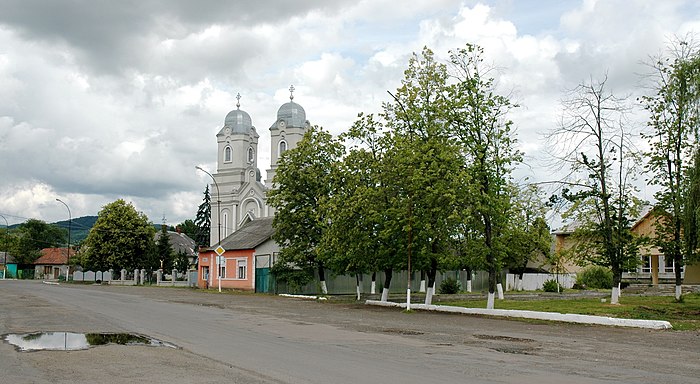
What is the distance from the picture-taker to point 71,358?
40.7ft

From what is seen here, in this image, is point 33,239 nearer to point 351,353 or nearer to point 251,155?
point 251,155

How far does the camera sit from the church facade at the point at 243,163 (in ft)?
309

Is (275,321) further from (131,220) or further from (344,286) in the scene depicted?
(131,220)

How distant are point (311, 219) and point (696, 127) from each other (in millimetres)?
24591

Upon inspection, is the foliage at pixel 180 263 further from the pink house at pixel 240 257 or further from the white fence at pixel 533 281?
the white fence at pixel 533 281

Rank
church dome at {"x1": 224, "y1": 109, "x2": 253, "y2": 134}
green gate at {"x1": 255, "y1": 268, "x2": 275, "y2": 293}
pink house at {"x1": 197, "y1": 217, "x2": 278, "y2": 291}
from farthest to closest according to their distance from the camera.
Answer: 1. church dome at {"x1": 224, "y1": 109, "x2": 253, "y2": 134}
2. pink house at {"x1": 197, "y1": 217, "x2": 278, "y2": 291}
3. green gate at {"x1": 255, "y1": 268, "x2": 275, "y2": 293}

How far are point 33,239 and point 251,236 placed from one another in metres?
99.3

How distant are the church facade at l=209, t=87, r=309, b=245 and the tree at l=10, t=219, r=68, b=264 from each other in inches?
1886

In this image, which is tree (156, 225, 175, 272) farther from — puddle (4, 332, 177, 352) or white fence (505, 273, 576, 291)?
puddle (4, 332, 177, 352)

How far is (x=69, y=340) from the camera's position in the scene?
15.2 m

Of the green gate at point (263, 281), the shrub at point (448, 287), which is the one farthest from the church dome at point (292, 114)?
the shrub at point (448, 287)

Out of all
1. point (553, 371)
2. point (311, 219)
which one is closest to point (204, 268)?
point (311, 219)

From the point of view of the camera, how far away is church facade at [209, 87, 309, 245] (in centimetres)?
9431

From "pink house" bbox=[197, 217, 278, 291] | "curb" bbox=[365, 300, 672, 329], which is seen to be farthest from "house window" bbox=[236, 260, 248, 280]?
"curb" bbox=[365, 300, 672, 329]
